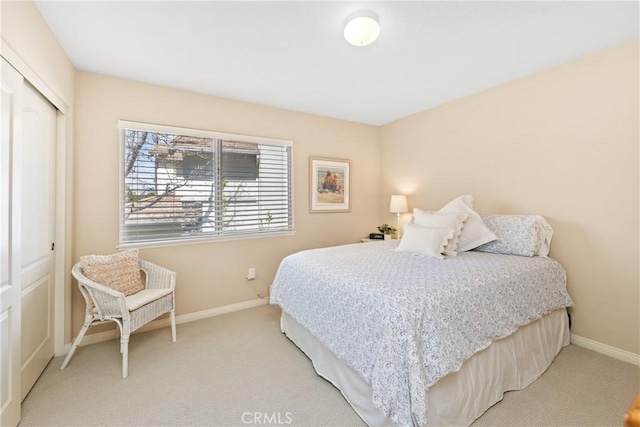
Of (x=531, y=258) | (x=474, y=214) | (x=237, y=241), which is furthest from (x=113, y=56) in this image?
(x=531, y=258)

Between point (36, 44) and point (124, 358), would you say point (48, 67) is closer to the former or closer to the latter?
point (36, 44)

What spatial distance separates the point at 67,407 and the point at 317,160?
10.5 feet

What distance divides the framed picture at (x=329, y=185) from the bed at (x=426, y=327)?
4.82ft

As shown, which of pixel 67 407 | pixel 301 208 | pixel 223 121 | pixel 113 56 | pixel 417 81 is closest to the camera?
pixel 67 407

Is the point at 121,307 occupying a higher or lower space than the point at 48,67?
lower

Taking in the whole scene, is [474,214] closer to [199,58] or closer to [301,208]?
[301,208]

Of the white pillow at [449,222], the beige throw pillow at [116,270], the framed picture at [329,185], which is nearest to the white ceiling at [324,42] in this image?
the framed picture at [329,185]

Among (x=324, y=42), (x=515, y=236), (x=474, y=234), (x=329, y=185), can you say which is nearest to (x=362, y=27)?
(x=324, y=42)

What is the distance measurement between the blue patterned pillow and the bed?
107mm

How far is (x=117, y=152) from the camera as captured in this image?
2.61 metres

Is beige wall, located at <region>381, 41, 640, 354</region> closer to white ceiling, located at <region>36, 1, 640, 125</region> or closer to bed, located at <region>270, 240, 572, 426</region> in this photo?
white ceiling, located at <region>36, 1, 640, 125</region>

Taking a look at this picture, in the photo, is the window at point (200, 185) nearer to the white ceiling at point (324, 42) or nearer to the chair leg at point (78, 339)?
the white ceiling at point (324, 42)

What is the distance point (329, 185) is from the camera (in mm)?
3885

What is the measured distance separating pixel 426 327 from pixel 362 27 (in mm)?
1862
